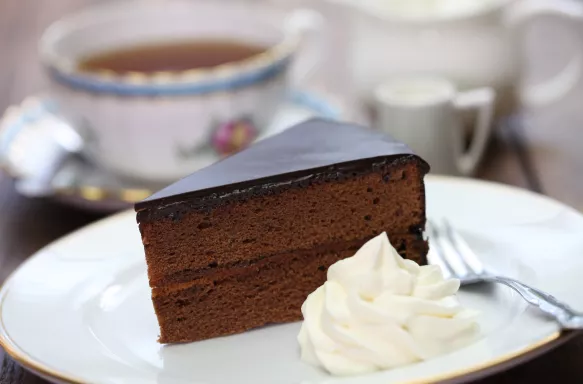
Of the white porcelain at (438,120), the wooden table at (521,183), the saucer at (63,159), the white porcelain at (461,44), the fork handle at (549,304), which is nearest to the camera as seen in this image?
the fork handle at (549,304)

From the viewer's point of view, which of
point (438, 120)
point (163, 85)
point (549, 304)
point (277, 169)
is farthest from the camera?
point (438, 120)

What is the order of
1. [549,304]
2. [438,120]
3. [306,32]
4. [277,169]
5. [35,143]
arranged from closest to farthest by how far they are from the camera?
[549,304]
[277,169]
[438,120]
[35,143]
[306,32]

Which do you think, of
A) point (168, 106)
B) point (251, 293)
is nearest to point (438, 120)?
point (168, 106)

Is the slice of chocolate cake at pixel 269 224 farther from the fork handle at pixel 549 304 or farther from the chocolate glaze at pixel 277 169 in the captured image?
the fork handle at pixel 549 304

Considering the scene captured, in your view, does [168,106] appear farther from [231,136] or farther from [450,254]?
[450,254]

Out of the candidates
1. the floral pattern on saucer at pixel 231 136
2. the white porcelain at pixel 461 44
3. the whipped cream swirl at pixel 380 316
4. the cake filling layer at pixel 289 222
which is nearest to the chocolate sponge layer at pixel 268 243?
the cake filling layer at pixel 289 222

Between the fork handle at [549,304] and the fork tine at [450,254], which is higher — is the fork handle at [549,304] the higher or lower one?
the higher one

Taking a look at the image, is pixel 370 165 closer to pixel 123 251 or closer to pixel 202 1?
pixel 123 251

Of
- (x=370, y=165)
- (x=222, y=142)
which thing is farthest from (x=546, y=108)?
(x=370, y=165)
